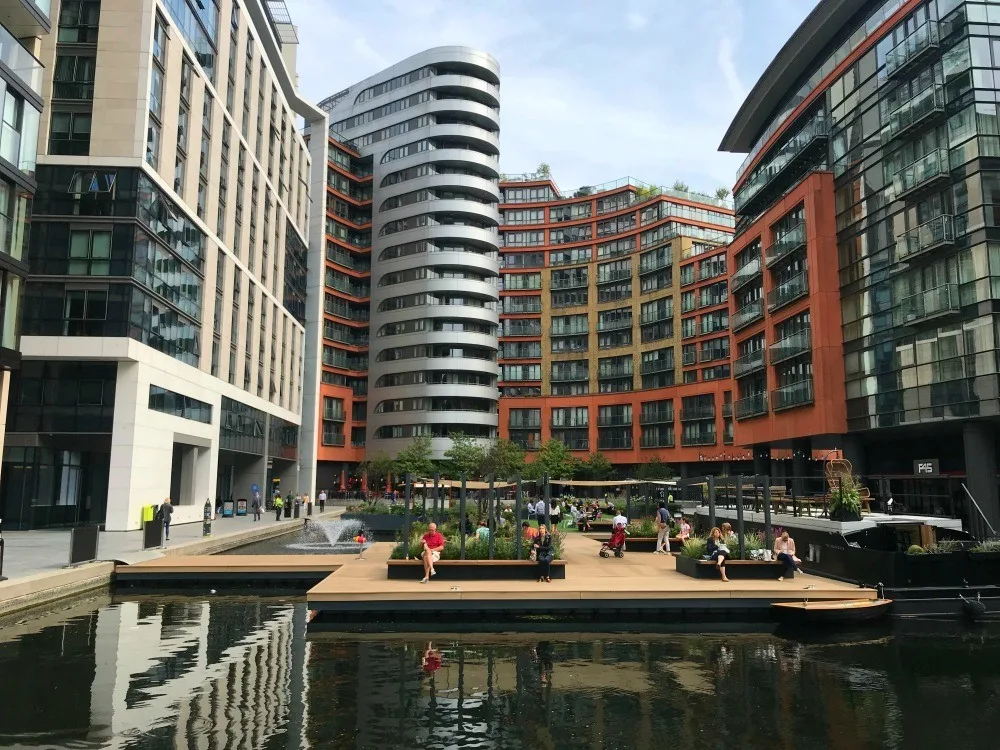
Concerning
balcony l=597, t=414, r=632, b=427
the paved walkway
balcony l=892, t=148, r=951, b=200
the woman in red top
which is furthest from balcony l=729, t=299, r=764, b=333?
the woman in red top

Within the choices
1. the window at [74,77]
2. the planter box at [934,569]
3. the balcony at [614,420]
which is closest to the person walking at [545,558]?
the planter box at [934,569]

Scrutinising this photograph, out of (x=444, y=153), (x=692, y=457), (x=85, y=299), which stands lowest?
(x=692, y=457)

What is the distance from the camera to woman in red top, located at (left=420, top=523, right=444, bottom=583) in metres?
20.1

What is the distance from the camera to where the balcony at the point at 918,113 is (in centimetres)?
3606

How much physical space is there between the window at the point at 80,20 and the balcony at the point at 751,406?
4257 centimetres

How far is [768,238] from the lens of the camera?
51.8 meters

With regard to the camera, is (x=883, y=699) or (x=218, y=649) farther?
(x=218, y=649)

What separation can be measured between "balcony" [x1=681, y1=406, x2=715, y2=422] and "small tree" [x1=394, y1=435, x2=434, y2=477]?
29.1 m

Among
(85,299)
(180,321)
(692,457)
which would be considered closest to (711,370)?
(692,457)

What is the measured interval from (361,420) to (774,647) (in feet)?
273

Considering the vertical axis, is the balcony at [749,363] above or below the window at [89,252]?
below

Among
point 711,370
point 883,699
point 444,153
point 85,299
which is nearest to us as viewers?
point 883,699

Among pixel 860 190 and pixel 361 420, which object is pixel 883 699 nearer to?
pixel 860 190

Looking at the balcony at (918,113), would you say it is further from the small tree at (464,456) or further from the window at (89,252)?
the small tree at (464,456)
